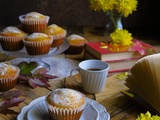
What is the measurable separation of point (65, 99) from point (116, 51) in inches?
17.2

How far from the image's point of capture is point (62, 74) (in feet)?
3.35

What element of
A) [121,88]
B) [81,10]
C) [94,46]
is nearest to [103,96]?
[121,88]

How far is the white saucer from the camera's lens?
68 centimetres

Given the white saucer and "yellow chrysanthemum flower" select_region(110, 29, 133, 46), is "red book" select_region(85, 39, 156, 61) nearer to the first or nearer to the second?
"yellow chrysanthemum flower" select_region(110, 29, 133, 46)

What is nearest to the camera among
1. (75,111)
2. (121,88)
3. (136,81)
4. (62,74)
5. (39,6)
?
(75,111)

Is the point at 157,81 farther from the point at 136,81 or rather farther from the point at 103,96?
the point at 103,96

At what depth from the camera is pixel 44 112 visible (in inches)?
27.7

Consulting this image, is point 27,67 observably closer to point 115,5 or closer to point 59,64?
point 59,64

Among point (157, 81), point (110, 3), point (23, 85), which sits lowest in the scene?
point (23, 85)

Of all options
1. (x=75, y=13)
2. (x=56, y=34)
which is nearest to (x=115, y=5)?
(x=56, y=34)

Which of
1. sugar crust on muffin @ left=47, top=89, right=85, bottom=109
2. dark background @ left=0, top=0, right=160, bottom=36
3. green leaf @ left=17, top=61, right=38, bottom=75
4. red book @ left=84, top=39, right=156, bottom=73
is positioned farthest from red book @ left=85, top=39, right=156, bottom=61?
dark background @ left=0, top=0, right=160, bottom=36

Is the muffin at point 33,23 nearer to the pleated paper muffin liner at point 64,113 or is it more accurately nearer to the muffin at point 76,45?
the muffin at point 76,45

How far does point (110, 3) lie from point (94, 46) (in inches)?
7.2

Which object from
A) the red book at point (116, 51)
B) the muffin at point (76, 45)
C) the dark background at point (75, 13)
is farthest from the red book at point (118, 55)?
the dark background at point (75, 13)
